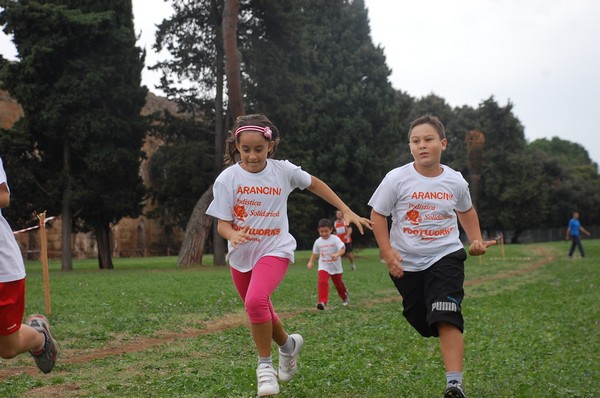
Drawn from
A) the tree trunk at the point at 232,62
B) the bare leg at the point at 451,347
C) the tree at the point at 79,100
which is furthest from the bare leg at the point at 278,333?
the tree at the point at 79,100

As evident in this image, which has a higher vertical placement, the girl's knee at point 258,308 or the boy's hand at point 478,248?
the boy's hand at point 478,248

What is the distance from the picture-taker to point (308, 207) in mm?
35375

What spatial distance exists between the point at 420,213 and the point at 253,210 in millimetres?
1307

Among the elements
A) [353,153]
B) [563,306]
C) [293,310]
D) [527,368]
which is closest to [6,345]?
[527,368]

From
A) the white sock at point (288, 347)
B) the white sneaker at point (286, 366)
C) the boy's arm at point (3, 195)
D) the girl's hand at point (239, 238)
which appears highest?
the boy's arm at point (3, 195)

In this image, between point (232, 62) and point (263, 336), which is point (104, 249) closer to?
point (232, 62)

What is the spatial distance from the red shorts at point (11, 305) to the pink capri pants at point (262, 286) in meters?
1.61

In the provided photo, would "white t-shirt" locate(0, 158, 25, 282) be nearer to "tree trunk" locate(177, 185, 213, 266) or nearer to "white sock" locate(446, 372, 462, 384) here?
"white sock" locate(446, 372, 462, 384)

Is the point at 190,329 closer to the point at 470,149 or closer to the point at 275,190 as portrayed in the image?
the point at 275,190

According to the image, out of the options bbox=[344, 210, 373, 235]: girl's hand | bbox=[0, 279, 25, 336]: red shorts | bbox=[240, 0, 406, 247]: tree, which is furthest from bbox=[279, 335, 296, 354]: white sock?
bbox=[240, 0, 406, 247]: tree

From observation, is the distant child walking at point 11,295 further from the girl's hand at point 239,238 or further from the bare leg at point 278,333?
the bare leg at point 278,333

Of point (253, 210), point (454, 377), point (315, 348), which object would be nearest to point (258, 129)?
point (253, 210)

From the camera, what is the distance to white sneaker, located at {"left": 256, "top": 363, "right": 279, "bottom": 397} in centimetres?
524

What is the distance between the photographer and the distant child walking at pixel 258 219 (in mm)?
5504
